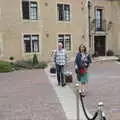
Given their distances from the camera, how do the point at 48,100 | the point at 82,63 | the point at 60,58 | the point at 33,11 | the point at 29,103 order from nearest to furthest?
the point at 29,103 < the point at 48,100 < the point at 82,63 < the point at 60,58 < the point at 33,11

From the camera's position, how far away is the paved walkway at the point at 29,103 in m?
9.61

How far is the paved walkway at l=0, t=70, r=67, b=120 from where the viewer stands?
9.61 meters

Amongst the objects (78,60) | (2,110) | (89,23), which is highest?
(89,23)

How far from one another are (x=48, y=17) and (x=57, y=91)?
17619 mm

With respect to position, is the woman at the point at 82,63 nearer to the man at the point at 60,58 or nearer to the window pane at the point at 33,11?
the man at the point at 60,58

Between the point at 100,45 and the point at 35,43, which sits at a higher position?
the point at 35,43

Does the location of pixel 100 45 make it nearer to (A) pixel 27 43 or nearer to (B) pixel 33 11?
(B) pixel 33 11

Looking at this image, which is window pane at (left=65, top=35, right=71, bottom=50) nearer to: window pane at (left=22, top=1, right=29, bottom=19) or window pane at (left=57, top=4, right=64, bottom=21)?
window pane at (left=57, top=4, right=64, bottom=21)

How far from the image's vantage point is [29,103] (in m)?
11.4

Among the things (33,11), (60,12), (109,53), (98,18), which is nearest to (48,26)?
(60,12)

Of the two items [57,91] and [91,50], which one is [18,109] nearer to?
[57,91]

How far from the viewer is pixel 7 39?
28.4 meters

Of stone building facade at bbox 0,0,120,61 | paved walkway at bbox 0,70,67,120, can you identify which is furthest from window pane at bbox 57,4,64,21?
paved walkway at bbox 0,70,67,120

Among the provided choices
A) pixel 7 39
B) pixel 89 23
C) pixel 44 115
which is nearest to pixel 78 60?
pixel 44 115
